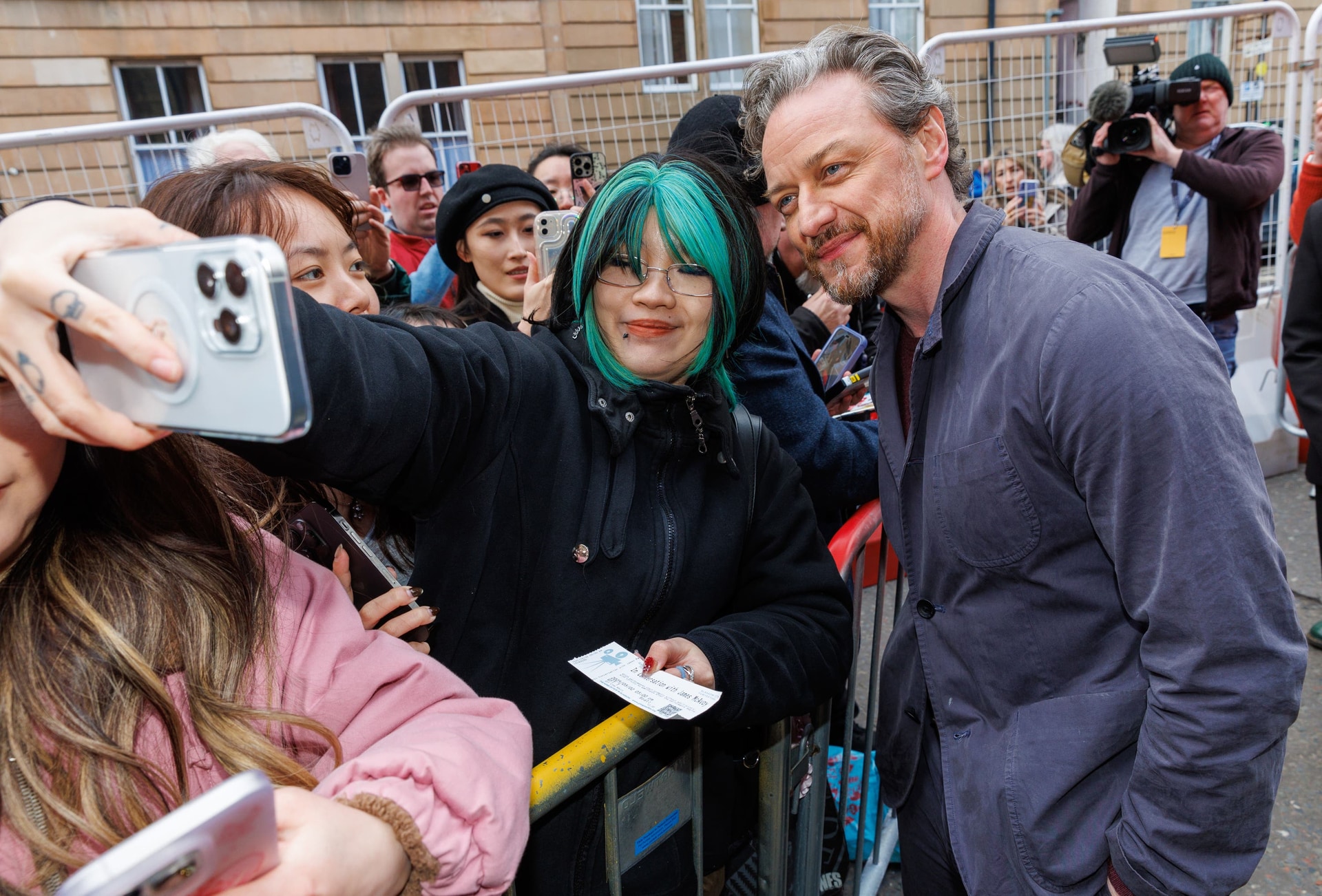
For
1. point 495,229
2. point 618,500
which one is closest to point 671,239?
point 618,500

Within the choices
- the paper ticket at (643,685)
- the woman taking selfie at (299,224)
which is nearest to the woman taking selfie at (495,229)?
the woman taking selfie at (299,224)

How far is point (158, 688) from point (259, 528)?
28 centimetres

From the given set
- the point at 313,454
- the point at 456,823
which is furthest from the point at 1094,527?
the point at 313,454

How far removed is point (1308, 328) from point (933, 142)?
218cm

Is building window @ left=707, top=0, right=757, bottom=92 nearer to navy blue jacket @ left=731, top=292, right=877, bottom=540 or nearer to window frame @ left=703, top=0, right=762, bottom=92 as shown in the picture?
window frame @ left=703, top=0, right=762, bottom=92

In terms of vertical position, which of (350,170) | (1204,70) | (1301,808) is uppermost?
(1204,70)

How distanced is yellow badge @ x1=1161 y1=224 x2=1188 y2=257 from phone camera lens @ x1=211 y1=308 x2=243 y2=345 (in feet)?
15.4

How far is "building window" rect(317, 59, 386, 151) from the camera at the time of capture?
13008 mm

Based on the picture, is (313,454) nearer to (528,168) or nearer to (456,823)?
(456,823)

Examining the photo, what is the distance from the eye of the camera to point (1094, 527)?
4.17 ft

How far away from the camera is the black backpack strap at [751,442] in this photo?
5.32 ft

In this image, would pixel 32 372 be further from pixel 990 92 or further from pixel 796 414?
pixel 990 92

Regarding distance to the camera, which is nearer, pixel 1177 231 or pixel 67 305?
pixel 67 305

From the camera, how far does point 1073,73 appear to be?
476cm
